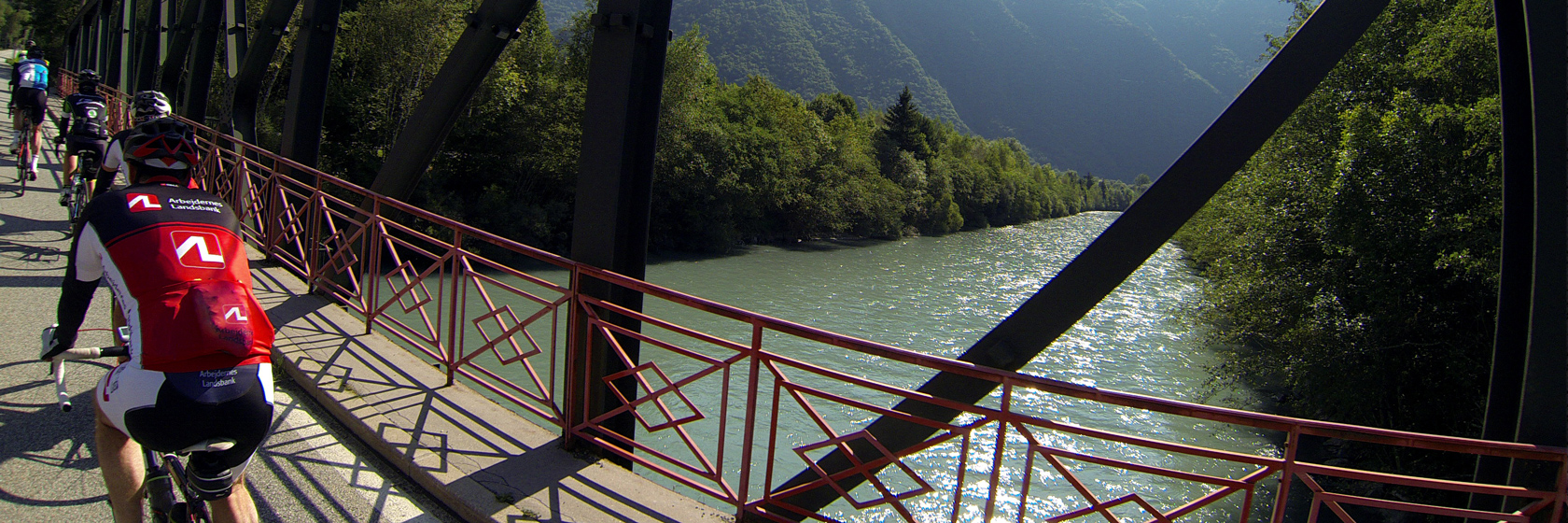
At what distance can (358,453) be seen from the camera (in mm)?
3441

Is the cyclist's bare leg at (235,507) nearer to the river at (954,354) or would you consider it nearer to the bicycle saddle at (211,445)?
the bicycle saddle at (211,445)

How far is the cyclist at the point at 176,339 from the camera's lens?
6.23ft

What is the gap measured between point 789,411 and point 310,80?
8455 mm

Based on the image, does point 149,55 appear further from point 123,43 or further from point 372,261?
point 372,261

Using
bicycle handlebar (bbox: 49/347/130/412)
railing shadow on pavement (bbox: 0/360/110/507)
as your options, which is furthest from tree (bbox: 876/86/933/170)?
bicycle handlebar (bbox: 49/347/130/412)

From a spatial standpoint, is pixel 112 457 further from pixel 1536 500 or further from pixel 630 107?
pixel 1536 500

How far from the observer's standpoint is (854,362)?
53.9 ft

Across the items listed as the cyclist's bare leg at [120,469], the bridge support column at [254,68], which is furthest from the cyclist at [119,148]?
the bridge support column at [254,68]

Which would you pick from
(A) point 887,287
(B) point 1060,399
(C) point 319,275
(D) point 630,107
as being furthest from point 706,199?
(D) point 630,107

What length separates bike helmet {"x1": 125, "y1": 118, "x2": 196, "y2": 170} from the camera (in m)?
2.21

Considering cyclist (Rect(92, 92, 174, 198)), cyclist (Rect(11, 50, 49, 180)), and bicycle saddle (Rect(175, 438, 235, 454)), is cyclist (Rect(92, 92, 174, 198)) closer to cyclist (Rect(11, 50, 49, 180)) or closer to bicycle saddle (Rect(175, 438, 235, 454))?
bicycle saddle (Rect(175, 438, 235, 454))

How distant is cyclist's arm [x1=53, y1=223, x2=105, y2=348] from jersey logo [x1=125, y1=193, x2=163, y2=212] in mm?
112

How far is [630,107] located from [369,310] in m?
2.50

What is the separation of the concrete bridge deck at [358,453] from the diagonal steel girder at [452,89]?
5.04ft
